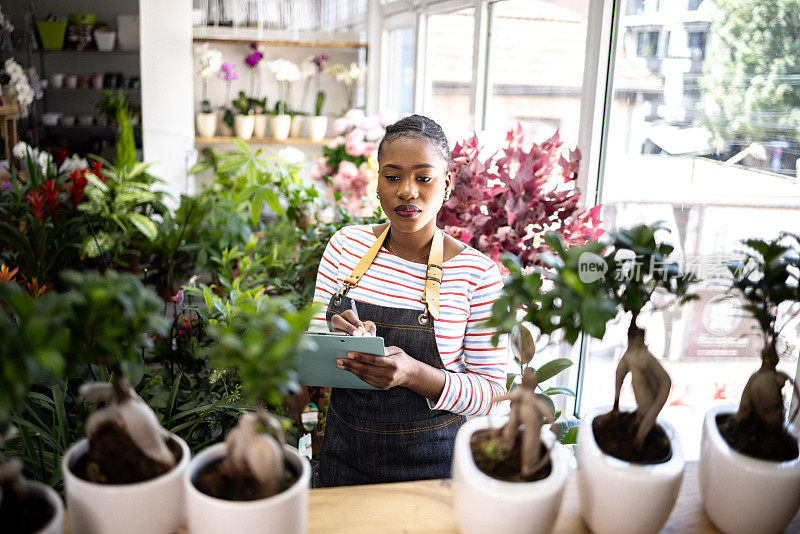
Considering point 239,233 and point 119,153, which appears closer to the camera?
point 239,233

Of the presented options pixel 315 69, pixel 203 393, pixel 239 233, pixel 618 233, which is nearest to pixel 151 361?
pixel 203 393

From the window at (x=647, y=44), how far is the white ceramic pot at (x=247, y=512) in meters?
1.43

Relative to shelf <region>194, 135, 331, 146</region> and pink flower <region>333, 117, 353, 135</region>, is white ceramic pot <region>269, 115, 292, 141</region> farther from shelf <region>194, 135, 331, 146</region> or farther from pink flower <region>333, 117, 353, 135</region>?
pink flower <region>333, 117, 353, 135</region>

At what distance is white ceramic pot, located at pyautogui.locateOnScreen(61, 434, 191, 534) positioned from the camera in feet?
2.58

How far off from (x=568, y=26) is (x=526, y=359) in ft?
4.89

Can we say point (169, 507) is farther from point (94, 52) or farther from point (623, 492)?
point (94, 52)

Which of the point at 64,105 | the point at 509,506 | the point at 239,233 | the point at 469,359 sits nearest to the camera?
the point at 509,506

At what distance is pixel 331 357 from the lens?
1325mm

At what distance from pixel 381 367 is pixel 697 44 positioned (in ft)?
3.52

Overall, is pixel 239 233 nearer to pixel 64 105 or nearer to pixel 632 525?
pixel 632 525

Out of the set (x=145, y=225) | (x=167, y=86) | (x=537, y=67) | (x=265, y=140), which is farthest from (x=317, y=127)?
(x=537, y=67)

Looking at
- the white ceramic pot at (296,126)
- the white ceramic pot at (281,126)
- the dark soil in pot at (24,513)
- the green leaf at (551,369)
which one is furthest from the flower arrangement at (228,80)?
the dark soil in pot at (24,513)

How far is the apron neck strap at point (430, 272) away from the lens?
4.82 feet

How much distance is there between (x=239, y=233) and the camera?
133 inches
